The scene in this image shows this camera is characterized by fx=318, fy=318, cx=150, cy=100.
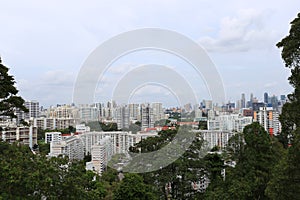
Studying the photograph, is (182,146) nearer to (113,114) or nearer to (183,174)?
(183,174)

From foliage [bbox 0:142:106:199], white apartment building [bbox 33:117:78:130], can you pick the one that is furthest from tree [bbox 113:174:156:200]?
white apartment building [bbox 33:117:78:130]

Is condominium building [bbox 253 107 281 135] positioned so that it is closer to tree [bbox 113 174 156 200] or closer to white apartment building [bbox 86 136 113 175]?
white apartment building [bbox 86 136 113 175]

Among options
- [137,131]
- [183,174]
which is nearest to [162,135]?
[183,174]

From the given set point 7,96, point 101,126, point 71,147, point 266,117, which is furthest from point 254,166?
point 266,117

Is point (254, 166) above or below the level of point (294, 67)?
below

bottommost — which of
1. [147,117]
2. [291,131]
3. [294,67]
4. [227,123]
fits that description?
[227,123]

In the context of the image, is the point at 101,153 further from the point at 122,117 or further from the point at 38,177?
A: the point at 38,177

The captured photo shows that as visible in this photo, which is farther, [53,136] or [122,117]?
[53,136]

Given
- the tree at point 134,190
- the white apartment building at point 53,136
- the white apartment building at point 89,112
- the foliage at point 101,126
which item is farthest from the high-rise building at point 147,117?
the white apartment building at point 53,136
